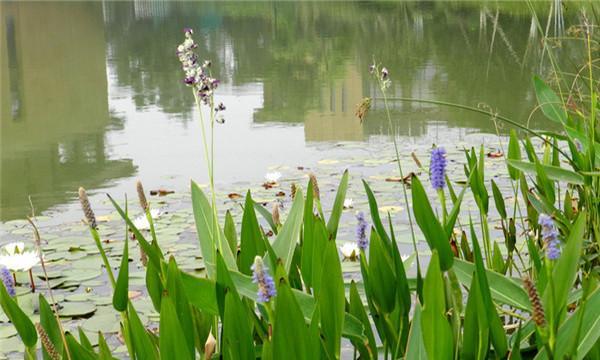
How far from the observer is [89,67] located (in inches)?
497

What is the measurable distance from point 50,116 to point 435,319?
25.7ft

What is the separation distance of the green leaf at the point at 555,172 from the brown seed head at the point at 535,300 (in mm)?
1167

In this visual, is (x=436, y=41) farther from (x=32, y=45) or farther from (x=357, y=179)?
(x=357, y=179)

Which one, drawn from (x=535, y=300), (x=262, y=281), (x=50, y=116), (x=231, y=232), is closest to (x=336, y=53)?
(x=50, y=116)

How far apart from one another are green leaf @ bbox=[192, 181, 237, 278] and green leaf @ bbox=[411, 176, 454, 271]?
35 cm

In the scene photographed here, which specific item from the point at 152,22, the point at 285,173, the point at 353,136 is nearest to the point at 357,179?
the point at 285,173

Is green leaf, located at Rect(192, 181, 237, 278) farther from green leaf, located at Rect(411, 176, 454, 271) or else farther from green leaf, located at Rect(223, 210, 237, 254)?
green leaf, located at Rect(411, 176, 454, 271)

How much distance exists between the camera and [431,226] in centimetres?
133

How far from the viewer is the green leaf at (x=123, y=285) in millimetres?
1326

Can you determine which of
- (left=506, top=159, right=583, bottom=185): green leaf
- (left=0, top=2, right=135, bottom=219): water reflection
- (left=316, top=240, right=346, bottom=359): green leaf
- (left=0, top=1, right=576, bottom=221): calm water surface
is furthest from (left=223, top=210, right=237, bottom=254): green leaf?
(left=0, top=2, right=135, bottom=219): water reflection

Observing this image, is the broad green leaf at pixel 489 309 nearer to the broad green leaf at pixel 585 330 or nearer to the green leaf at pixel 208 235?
the broad green leaf at pixel 585 330

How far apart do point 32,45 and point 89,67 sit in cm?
462

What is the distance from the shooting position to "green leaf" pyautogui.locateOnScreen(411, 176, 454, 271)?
1.32 meters

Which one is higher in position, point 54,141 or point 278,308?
point 278,308
